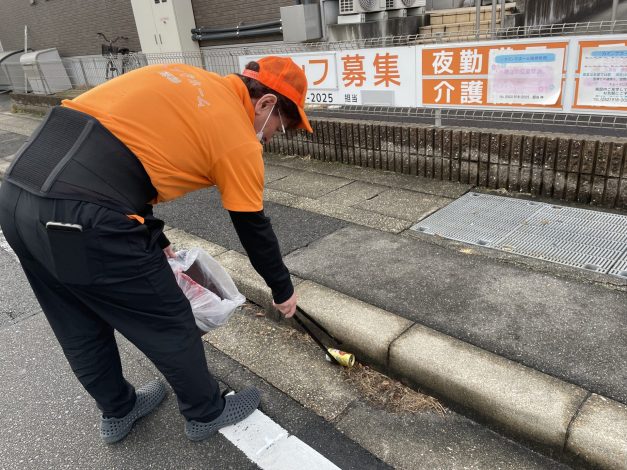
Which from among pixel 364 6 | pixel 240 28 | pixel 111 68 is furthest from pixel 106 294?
pixel 111 68

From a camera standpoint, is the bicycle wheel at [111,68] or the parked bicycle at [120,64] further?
the bicycle wheel at [111,68]

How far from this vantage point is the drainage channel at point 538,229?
329 cm

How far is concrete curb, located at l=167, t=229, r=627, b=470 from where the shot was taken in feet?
6.49

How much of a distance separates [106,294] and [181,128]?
2.30 ft

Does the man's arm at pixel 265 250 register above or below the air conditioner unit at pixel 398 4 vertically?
below

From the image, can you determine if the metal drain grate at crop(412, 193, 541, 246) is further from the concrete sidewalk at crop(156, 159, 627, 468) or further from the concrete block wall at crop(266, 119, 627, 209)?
the concrete block wall at crop(266, 119, 627, 209)

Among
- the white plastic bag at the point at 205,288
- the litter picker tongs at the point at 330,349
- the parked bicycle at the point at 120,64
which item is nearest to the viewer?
the white plastic bag at the point at 205,288

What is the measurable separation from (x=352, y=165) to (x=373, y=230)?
1.82 meters

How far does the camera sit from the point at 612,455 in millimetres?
1885

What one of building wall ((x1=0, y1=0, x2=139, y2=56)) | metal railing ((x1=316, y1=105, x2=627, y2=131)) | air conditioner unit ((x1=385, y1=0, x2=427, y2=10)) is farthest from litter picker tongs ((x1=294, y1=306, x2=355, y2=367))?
building wall ((x1=0, y1=0, x2=139, y2=56))

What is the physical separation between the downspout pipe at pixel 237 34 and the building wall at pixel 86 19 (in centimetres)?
12

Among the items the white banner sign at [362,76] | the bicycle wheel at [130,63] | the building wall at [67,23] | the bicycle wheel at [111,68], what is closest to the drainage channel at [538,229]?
the white banner sign at [362,76]

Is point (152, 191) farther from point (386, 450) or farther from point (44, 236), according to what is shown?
point (386, 450)

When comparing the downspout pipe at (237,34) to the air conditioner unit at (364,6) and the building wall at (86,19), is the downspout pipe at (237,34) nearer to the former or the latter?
the building wall at (86,19)
